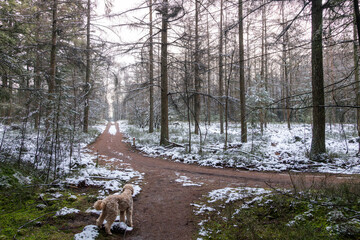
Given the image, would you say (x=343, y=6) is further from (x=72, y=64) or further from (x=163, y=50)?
(x=72, y=64)

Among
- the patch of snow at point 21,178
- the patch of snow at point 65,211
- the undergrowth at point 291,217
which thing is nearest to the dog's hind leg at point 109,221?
the patch of snow at point 65,211

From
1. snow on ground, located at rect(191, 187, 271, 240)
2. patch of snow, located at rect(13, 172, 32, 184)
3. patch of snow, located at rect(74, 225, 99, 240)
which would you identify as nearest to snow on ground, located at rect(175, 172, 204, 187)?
snow on ground, located at rect(191, 187, 271, 240)

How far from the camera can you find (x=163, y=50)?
12055 mm

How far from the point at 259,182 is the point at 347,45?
4.19m

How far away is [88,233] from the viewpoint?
9.71 feet

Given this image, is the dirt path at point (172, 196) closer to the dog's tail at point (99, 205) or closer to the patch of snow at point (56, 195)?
the dog's tail at point (99, 205)

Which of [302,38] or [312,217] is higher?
[302,38]

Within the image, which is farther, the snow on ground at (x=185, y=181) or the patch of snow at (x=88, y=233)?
the snow on ground at (x=185, y=181)

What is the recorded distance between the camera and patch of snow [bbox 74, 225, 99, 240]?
285 centimetres

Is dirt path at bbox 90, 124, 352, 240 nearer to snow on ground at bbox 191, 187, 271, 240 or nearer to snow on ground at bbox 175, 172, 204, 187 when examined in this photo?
snow on ground at bbox 175, 172, 204, 187

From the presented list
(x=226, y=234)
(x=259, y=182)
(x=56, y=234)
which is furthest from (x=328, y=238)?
A: (x=56, y=234)

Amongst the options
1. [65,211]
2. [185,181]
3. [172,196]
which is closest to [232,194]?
[172,196]

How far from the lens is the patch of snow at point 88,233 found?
285 cm

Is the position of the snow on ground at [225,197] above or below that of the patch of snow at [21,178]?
below
